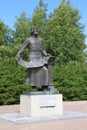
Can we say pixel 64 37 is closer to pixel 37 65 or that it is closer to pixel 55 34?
pixel 55 34

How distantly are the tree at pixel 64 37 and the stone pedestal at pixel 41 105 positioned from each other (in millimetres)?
19362

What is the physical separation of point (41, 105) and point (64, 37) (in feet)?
68.5

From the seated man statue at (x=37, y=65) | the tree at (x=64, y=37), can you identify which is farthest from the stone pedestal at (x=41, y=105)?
the tree at (x=64, y=37)

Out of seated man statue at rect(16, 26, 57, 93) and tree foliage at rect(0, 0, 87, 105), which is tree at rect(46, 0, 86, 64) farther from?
seated man statue at rect(16, 26, 57, 93)

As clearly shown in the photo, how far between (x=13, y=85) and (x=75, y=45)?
16280 mm

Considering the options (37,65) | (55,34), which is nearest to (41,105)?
(37,65)

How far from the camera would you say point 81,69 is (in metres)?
21.5

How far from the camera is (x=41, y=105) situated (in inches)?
432

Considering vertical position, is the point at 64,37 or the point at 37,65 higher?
the point at 64,37

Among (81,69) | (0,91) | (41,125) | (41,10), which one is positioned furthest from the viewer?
(41,10)

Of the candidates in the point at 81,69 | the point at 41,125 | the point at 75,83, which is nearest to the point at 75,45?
the point at 81,69

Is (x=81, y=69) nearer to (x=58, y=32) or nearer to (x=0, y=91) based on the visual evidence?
(x=0, y=91)

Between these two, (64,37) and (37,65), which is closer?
(37,65)

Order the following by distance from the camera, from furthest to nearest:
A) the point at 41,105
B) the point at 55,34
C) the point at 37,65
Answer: the point at 55,34 < the point at 37,65 < the point at 41,105
